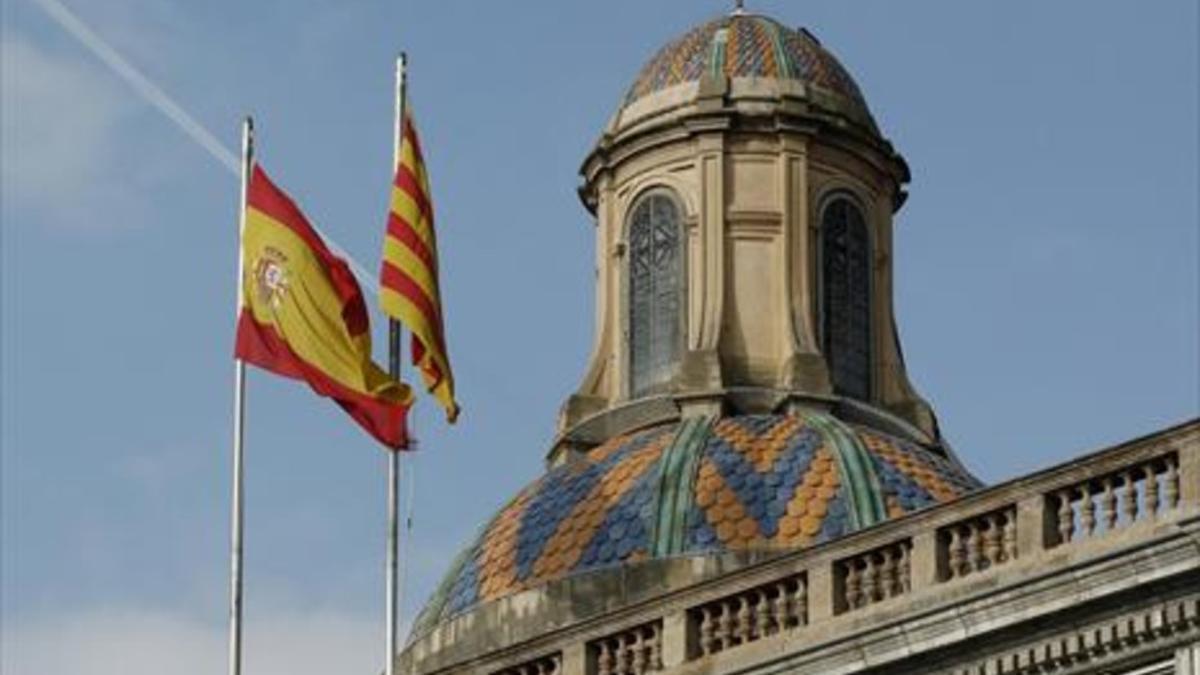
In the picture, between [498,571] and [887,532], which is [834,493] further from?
[887,532]

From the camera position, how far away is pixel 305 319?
44031 mm

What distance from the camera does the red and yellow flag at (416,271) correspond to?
44.2 m

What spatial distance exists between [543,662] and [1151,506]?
5820mm

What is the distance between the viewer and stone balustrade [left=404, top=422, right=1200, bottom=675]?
126ft

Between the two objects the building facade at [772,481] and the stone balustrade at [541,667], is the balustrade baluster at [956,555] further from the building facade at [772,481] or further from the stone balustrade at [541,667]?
the stone balustrade at [541,667]

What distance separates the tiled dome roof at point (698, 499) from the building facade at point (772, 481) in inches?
1.5

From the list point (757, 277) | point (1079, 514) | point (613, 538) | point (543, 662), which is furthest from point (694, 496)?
point (1079, 514)

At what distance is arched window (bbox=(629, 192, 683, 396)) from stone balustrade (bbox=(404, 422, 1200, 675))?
15731mm

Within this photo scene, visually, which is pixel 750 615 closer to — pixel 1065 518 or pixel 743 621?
pixel 743 621

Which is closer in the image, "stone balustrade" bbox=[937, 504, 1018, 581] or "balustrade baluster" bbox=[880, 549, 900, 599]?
"stone balustrade" bbox=[937, 504, 1018, 581]

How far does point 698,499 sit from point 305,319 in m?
9.64

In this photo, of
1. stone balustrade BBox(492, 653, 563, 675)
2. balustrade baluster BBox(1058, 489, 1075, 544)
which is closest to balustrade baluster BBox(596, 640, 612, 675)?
stone balustrade BBox(492, 653, 563, 675)

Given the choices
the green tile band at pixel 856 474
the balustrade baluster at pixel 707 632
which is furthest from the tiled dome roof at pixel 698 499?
the balustrade baluster at pixel 707 632

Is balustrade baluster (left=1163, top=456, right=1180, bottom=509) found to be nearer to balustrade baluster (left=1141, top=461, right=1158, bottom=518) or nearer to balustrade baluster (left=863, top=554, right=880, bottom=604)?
balustrade baluster (left=1141, top=461, right=1158, bottom=518)
